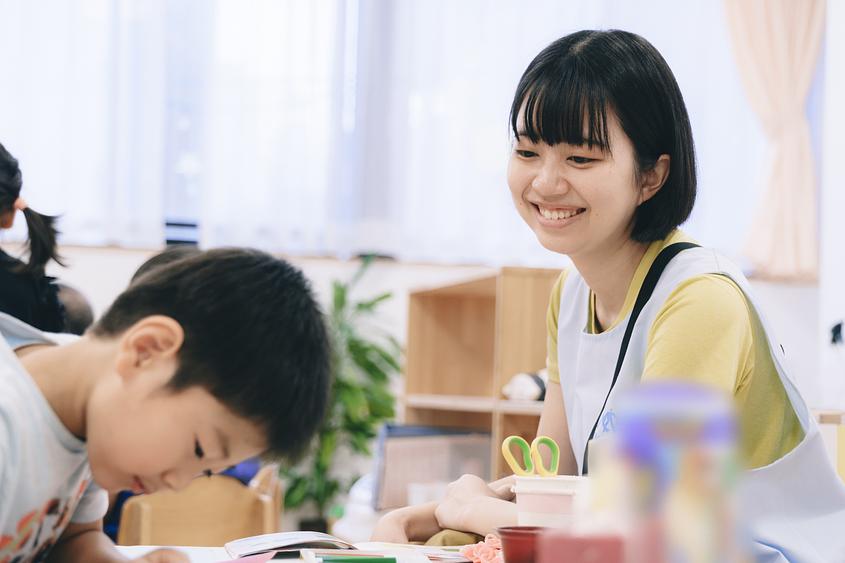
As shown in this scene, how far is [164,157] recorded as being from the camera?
420cm

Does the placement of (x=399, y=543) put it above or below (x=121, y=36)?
below

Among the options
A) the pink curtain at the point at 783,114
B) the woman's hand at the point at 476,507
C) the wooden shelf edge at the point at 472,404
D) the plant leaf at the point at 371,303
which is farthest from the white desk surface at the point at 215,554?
the pink curtain at the point at 783,114

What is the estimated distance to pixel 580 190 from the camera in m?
1.29

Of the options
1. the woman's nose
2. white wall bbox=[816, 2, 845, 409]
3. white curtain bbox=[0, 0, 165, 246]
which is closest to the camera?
the woman's nose

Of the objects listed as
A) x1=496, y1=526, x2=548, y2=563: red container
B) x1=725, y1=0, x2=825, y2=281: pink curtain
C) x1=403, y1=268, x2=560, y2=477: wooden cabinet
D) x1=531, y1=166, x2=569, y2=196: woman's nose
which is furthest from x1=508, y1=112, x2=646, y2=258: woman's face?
x1=725, y1=0, x2=825, y2=281: pink curtain

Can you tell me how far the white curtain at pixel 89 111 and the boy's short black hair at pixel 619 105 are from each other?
3.14 meters

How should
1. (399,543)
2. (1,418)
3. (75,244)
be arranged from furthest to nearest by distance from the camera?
(75,244)
(399,543)
(1,418)

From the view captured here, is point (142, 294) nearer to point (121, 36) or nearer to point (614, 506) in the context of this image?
point (614, 506)

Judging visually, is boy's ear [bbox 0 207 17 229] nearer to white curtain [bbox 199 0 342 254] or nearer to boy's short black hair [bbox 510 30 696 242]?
boy's short black hair [bbox 510 30 696 242]

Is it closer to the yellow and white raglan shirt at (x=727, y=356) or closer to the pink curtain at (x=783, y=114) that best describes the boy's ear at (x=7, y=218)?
the yellow and white raglan shirt at (x=727, y=356)

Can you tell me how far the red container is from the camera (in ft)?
2.63

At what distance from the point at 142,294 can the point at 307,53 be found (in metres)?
3.63

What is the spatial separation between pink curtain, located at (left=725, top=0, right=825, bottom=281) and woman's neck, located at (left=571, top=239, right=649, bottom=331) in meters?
3.26

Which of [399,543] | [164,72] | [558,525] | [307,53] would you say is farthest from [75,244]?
[558,525]
